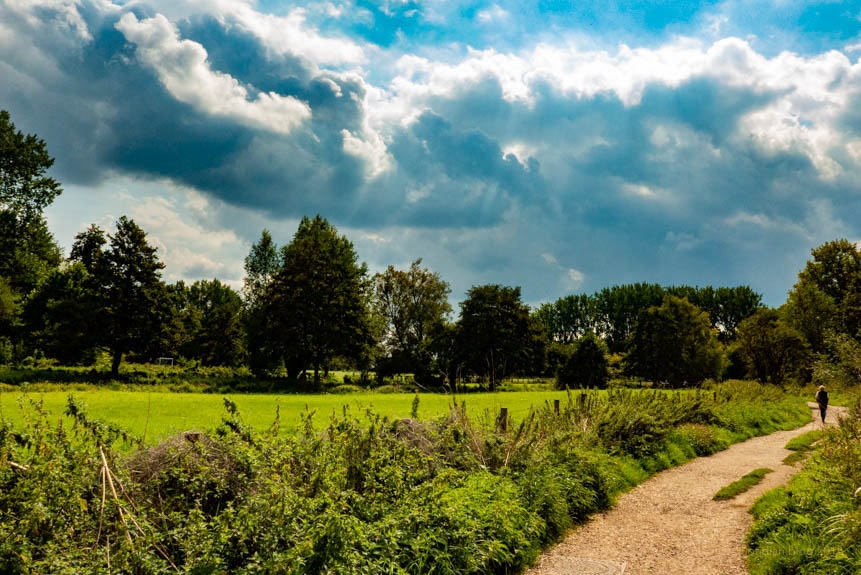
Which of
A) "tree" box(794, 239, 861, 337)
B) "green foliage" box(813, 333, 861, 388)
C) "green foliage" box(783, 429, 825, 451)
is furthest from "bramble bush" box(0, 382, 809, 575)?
"tree" box(794, 239, 861, 337)

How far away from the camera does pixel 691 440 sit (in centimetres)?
1589

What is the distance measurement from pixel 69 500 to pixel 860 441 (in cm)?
1050

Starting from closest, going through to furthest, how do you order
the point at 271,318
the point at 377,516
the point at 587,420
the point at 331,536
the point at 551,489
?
the point at 331,536
the point at 377,516
the point at 551,489
the point at 587,420
the point at 271,318

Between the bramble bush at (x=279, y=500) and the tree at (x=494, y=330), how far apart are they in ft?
135

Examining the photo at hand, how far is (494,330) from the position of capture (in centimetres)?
5106

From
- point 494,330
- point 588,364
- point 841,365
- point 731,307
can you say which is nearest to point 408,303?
point 494,330

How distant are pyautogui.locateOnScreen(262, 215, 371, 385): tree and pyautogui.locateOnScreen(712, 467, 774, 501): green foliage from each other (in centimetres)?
3532

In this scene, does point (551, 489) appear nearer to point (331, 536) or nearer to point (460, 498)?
point (460, 498)

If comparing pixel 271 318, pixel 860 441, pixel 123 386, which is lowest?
pixel 123 386

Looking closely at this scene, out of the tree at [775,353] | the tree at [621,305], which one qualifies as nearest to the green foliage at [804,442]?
the tree at [775,353]

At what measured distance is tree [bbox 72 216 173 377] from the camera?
39281 millimetres

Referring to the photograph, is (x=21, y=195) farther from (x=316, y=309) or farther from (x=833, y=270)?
(x=833, y=270)

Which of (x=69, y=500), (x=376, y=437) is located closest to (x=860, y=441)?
(x=376, y=437)

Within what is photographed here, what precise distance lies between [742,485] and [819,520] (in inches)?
164
